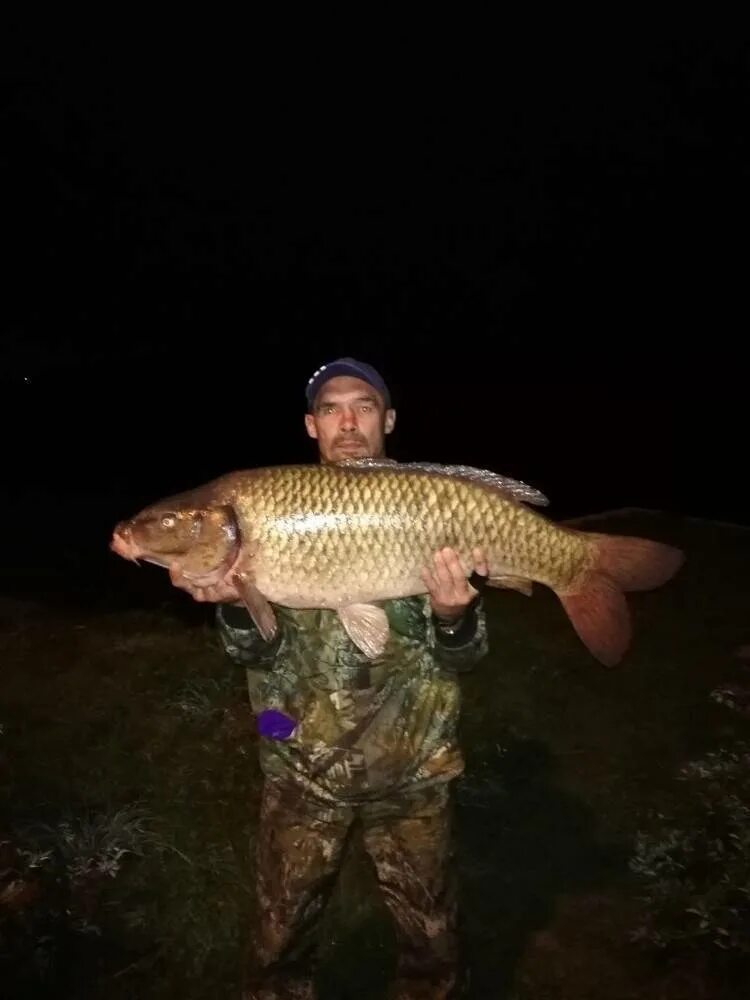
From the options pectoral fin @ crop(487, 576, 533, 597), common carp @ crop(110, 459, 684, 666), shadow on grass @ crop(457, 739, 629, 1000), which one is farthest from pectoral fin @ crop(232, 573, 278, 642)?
shadow on grass @ crop(457, 739, 629, 1000)

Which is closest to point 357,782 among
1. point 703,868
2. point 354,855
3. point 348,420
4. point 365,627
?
point 365,627

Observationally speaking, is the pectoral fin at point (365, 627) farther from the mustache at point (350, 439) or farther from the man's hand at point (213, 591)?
the mustache at point (350, 439)

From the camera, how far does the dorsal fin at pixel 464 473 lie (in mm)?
2525

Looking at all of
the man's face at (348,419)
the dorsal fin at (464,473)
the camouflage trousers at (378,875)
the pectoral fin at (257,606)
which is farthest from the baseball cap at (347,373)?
the camouflage trousers at (378,875)

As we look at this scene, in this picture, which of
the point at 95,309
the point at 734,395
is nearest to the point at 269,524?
the point at 734,395

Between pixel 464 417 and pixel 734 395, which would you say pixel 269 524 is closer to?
pixel 464 417

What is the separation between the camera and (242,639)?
2543mm

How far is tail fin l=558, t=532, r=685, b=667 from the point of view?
2.60m

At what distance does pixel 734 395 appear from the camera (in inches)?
1046

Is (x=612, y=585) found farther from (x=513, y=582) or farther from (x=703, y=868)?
(x=703, y=868)

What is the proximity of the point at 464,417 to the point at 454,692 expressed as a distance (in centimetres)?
2317

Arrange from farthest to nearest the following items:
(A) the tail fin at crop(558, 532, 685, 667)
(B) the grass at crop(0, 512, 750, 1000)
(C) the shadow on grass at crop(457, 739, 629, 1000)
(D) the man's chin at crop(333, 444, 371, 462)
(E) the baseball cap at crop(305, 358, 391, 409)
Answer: (C) the shadow on grass at crop(457, 739, 629, 1000) → (B) the grass at crop(0, 512, 750, 1000) → (E) the baseball cap at crop(305, 358, 391, 409) → (D) the man's chin at crop(333, 444, 371, 462) → (A) the tail fin at crop(558, 532, 685, 667)

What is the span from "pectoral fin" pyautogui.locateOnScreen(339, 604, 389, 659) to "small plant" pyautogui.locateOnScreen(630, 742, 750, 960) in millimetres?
1903

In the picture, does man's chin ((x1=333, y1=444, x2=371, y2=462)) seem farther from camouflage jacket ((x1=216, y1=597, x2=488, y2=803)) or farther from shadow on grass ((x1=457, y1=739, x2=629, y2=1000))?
shadow on grass ((x1=457, y1=739, x2=629, y2=1000))
